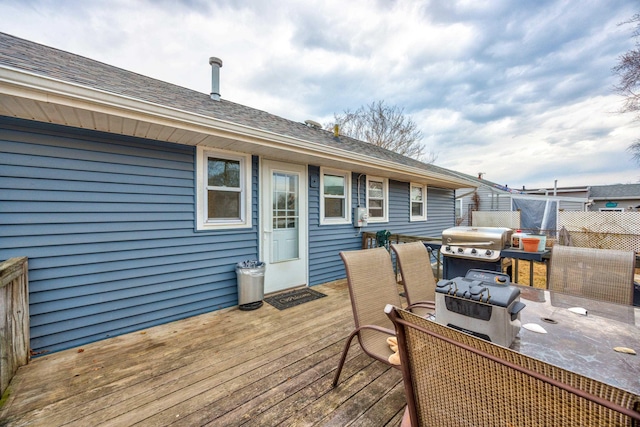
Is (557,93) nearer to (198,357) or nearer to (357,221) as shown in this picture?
(357,221)

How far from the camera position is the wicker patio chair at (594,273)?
1.86m

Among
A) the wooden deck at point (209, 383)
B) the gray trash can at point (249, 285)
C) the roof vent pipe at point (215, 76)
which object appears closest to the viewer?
the wooden deck at point (209, 383)

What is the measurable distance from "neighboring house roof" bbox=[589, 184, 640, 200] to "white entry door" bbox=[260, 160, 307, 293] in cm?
2521

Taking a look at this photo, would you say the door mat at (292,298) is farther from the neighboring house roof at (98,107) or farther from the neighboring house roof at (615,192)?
the neighboring house roof at (615,192)

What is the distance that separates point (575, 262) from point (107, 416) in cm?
373

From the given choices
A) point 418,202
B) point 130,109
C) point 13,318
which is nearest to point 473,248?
point 130,109

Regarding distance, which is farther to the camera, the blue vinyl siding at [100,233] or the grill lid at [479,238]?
the grill lid at [479,238]

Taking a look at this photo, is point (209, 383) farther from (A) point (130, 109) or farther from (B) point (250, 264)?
(A) point (130, 109)

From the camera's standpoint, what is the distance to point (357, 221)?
5.34m

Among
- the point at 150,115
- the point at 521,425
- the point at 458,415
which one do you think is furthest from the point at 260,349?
the point at 150,115

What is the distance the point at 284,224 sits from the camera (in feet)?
14.3

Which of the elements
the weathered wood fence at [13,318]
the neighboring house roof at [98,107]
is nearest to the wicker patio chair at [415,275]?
the neighboring house roof at [98,107]

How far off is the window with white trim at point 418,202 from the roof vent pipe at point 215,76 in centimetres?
517

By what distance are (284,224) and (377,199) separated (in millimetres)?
2608
